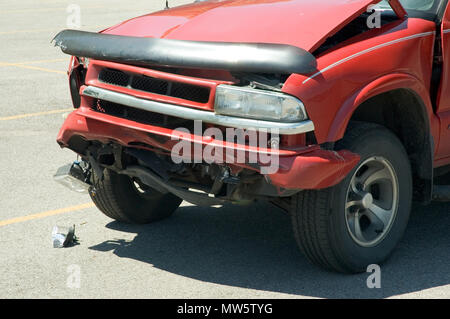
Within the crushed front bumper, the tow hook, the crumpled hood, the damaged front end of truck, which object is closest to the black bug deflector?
the damaged front end of truck

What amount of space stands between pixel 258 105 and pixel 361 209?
106 cm

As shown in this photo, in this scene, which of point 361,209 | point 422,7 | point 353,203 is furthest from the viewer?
point 422,7

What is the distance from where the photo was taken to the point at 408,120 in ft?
16.6

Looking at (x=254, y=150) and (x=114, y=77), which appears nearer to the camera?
(x=254, y=150)

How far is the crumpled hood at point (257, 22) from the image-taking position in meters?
4.55

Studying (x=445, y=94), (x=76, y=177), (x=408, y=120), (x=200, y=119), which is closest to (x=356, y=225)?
(x=408, y=120)

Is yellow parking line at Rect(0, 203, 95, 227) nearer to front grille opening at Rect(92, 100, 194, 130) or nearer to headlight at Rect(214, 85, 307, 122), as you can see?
front grille opening at Rect(92, 100, 194, 130)

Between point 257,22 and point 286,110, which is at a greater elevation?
point 257,22

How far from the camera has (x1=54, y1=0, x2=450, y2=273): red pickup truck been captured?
14.1ft

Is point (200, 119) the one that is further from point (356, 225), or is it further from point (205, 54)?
point (356, 225)

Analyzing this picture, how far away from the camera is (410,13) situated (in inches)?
206
